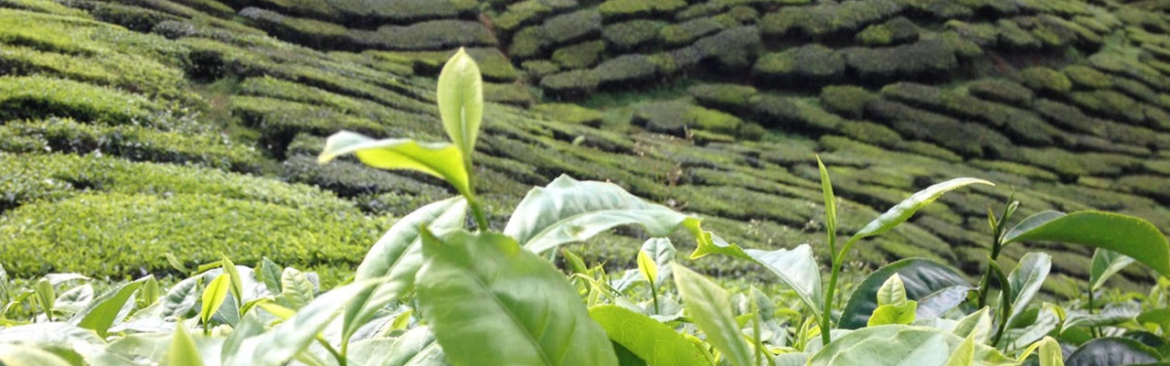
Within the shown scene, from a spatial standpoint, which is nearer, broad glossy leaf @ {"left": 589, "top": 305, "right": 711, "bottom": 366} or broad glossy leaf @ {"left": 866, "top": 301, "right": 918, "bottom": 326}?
broad glossy leaf @ {"left": 589, "top": 305, "right": 711, "bottom": 366}

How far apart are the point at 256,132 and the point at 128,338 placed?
4.73 metres

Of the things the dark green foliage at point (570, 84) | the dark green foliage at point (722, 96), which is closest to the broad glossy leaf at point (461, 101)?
the dark green foliage at point (570, 84)

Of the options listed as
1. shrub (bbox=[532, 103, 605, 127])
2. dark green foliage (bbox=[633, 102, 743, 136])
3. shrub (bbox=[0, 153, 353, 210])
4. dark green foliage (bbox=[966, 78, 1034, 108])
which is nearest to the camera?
shrub (bbox=[0, 153, 353, 210])

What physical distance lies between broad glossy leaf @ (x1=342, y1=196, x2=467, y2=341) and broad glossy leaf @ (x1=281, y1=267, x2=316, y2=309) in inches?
5.4

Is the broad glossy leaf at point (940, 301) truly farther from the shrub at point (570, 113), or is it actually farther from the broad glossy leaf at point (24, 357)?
the shrub at point (570, 113)

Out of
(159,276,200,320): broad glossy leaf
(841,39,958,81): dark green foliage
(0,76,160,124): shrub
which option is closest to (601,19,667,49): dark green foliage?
(841,39,958,81): dark green foliage

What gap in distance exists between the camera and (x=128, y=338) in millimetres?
373

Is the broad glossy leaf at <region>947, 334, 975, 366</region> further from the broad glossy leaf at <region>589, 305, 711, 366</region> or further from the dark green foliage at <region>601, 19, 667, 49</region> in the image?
the dark green foliage at <region>601, 19, 667, 49</region>

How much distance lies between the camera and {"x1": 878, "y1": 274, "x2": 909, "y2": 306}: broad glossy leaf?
0.61 metres

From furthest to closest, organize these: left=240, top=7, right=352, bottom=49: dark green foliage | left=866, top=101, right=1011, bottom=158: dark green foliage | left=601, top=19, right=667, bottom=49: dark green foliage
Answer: left=601, top=19, right=667, bottom=49: dark green foliage
left=866, top=101, right=1011, bottom=158: dark green foliage
left=240, top=7, right=352, bottom=49: dark green foliage

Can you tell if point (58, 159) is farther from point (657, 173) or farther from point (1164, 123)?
point (1164, 123)

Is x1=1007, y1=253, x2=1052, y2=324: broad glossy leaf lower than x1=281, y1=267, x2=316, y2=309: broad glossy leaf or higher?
lower

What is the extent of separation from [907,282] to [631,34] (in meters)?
8.15

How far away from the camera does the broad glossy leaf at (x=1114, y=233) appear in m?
0.58
